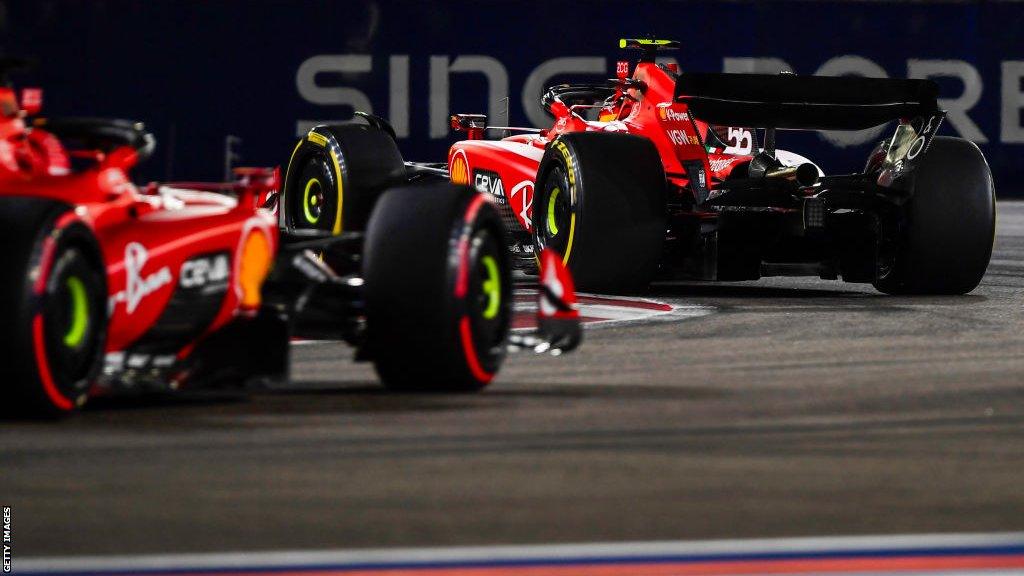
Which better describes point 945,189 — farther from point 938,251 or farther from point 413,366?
point 413,366

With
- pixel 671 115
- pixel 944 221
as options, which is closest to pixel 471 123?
pixel 671 115

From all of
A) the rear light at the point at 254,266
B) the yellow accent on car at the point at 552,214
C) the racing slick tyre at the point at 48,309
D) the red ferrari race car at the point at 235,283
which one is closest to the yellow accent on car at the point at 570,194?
the yellow accent on car at the point at 552,214

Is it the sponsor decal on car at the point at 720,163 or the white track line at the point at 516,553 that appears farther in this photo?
the sponsor decal on car at the point at 720,163

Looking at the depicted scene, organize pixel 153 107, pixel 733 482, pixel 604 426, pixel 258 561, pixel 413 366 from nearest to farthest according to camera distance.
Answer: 1. pixel 258 561
2. pixel 733 482
3. pixel 604 426
4. pixel 413 366
5. pixel 153 107

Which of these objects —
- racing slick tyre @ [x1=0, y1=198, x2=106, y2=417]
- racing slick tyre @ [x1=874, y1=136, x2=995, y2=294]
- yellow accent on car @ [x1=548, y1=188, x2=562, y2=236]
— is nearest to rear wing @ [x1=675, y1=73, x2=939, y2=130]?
racing slick tyre @ [x1=874, y1=136, x2=995, y2=294]

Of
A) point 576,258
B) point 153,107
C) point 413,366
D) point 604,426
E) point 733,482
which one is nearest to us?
point 733,482

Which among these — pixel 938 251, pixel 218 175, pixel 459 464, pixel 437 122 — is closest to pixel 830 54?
pixel 437 122

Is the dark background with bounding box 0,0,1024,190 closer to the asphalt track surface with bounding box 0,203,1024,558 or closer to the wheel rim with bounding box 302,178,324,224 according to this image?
the wheel rim with bounding box 302,178,324,224

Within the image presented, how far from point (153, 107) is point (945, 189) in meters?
12.9

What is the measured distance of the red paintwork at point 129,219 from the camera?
642cm

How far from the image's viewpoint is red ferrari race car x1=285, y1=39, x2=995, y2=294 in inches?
443

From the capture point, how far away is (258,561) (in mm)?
4410

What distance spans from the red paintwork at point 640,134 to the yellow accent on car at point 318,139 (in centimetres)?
86

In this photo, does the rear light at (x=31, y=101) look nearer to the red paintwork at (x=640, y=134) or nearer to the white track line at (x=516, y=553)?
the white track line at (x=516, y=553)
